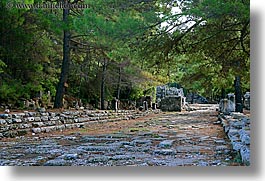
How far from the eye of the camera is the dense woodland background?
3.20 m

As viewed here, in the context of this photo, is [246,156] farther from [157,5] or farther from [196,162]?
[157,5]

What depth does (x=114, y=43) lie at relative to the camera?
3.37 m

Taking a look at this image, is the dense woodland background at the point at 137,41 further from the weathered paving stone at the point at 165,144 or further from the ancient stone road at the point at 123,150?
the weathered paving stone at the point at 165,144

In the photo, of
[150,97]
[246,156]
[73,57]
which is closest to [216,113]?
[150,97]

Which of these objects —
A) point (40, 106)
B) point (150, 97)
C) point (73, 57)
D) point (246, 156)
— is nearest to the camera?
point (246, 156)

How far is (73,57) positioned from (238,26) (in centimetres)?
204

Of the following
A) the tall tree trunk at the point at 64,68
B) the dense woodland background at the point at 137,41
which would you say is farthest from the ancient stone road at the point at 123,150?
the tall tree trunk at the point at 64,68

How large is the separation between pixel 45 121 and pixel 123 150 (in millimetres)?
1707

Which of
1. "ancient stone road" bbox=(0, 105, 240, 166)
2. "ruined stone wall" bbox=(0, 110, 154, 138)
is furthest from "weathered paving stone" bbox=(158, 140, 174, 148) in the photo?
"ruined stone wall" bbox=(0, 110, 154, 138)

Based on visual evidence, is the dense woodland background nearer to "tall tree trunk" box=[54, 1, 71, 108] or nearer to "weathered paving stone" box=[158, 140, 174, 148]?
"tall tree trunk" box=[54, 1, 71, 108]

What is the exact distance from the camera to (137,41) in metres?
3.33

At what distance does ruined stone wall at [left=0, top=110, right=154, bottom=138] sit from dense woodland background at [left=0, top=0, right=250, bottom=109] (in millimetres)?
358

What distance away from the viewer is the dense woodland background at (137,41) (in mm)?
3197

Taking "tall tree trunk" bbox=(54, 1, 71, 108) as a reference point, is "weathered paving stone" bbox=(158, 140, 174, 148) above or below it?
below
